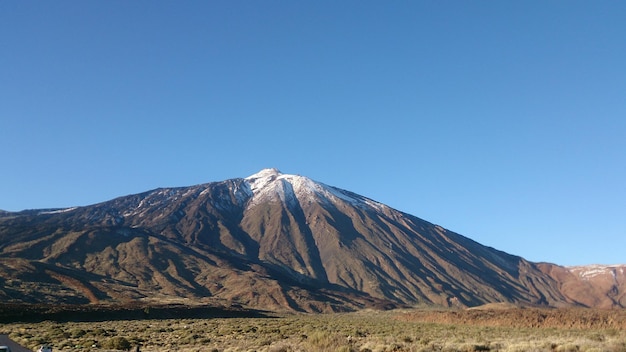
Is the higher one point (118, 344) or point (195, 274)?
point (195, 274)

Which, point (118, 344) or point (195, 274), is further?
point (195, 274)

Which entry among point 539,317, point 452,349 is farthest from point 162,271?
point 452,349

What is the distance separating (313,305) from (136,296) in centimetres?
4227

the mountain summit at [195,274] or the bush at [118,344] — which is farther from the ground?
the mountain summit at [195,274]

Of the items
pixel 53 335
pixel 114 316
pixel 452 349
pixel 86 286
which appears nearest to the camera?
pixel 452 349

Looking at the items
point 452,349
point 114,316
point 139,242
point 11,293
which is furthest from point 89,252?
point 452,349

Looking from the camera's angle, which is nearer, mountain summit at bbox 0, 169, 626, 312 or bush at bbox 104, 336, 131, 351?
bush at bbox 104, 336, 131, 351

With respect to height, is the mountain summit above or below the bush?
above

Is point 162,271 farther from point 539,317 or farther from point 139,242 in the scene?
point 539,317

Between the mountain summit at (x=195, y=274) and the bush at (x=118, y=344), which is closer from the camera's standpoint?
the bush at (x=118, y=344)

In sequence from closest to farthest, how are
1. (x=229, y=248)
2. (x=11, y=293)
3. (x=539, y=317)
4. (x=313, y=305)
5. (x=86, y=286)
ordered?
(x=539, y=317)
(x=11, y=293)
(x=86, y=286)
(x=313, y=305)
(x=229, y=248)

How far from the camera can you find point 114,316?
64.2 meters

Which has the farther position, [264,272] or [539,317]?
[264,272]

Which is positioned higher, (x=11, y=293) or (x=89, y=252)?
(x=89, y=252)
